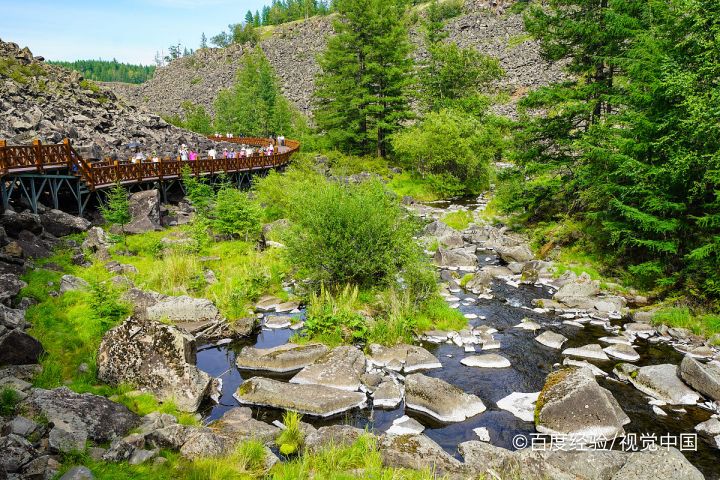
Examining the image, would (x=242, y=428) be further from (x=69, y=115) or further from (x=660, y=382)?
(x=69, y=115)

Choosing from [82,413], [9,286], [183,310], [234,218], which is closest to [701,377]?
[82,413]

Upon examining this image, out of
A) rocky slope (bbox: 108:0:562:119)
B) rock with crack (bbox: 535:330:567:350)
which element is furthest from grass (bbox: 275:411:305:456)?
rocky slope (bbox: 108:0:562:119)

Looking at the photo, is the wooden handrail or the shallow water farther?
the wooden handrail

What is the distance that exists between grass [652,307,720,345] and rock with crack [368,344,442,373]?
7505 millimetres

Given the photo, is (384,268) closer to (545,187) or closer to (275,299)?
(275,299)

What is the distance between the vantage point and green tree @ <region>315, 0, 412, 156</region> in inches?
1623

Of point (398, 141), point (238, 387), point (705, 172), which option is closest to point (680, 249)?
point (705, 172)

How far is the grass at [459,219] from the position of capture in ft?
91.3

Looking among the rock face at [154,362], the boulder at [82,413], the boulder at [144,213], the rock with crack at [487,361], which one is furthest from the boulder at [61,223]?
the rock with crack at [487,361]

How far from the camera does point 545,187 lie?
23.6 m

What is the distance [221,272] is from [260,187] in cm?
1263

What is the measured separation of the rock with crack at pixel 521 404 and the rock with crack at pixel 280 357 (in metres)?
4.86

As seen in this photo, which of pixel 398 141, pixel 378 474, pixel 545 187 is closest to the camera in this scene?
pixel 378 474

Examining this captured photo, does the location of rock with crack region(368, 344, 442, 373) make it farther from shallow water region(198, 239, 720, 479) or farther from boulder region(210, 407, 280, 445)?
boulder region(210, 407, 280, 445)
